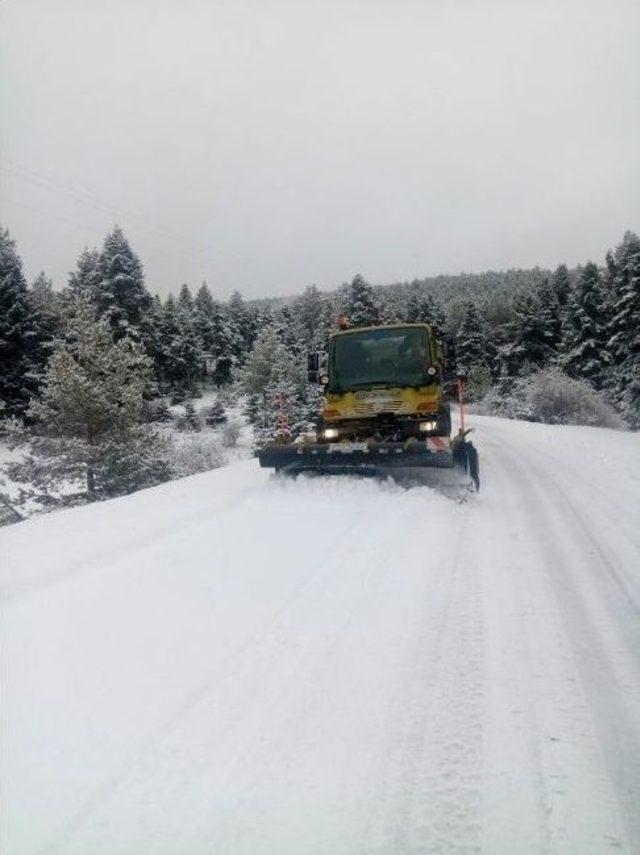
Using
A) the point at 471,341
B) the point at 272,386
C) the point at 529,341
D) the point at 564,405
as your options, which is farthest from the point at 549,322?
the point at 272,386

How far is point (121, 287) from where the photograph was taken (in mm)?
43281

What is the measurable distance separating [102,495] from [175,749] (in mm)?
17531

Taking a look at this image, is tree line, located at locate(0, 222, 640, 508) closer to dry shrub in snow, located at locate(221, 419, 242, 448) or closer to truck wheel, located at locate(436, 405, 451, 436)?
dry shrub in snow, located at locate(221, 419, 242, 448)

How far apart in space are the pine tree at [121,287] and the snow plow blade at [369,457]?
35.0 m

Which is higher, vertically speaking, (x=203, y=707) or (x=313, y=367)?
(x=313, y=367)

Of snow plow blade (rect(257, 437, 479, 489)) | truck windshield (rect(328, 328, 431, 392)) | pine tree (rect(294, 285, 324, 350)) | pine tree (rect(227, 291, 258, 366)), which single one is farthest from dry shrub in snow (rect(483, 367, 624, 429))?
pine tree (rect(294, 285, 324, 350))

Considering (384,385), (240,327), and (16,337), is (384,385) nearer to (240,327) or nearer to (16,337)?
(16,337)

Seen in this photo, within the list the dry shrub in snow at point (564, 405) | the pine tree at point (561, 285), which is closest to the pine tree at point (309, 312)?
the pine tree at point (561, 285)

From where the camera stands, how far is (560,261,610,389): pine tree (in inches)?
1566

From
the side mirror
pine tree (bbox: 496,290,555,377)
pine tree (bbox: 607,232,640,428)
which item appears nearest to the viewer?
the side mirror

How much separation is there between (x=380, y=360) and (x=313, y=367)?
1151 millimetres

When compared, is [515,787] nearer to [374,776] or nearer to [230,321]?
[374,776]

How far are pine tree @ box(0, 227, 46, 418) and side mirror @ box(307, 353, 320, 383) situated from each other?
29.9 m

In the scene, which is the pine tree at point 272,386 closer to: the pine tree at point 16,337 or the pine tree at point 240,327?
the pine tree at point 16,337
